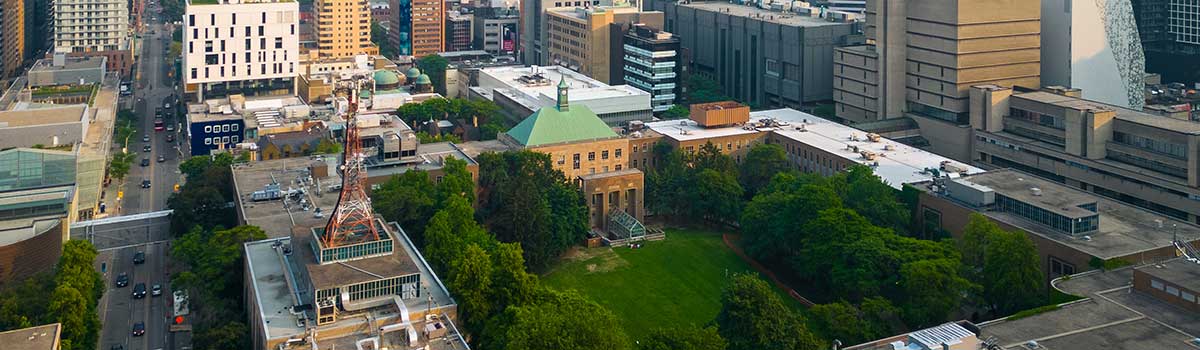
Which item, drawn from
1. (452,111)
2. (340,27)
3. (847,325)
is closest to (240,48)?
(452,111)

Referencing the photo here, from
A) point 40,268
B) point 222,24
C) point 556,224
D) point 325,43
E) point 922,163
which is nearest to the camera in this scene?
point 40,268

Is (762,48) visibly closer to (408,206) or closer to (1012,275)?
(408,206)

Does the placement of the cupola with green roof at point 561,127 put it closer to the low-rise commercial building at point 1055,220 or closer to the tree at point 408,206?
the tree at point 408,206

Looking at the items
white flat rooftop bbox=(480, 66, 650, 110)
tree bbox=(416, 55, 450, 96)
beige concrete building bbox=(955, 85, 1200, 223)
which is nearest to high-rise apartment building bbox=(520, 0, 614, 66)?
tree bbox=(416, 55, 450, 96)

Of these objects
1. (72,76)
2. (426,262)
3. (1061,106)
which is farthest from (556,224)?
(72,76)

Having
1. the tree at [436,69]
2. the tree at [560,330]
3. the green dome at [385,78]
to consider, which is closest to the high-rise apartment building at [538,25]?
the tree at [436,69]

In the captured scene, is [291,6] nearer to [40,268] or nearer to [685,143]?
[685,143]
